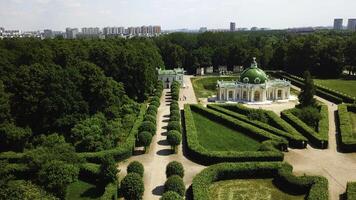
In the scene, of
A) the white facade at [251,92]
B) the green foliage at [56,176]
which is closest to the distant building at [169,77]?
the white facade at [251,92]

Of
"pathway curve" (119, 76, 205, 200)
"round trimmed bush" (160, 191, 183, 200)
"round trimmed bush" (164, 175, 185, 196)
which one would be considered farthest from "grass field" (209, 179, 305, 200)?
"round trimmed bush" (160, 191, 183, 200)

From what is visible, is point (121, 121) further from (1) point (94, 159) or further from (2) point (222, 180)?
(2) point (222, 180)

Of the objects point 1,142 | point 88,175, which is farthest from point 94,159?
point 1,142

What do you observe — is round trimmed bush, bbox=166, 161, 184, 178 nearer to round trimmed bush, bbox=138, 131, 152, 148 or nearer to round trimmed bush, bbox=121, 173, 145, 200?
round trimmed bush, bbox=121, 173, 145, 200

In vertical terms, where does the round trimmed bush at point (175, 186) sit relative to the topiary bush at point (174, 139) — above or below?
below

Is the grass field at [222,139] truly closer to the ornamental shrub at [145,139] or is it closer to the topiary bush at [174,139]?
the topiary bush at [174,139]

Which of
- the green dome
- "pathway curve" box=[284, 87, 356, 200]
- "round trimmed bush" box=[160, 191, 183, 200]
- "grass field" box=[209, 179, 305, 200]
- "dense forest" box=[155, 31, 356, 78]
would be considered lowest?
"grass field" box=[209, 179, 305, 200]
